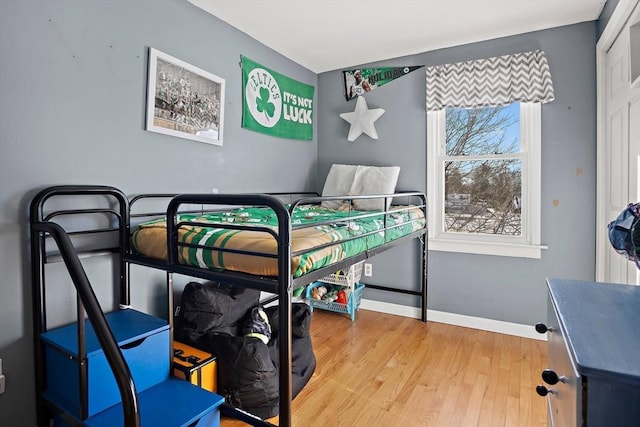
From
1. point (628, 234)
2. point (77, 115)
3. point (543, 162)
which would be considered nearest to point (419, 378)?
point (628, 234)

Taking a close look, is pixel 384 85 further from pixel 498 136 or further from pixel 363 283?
pixel 363 283

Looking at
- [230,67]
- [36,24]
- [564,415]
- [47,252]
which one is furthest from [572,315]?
[230,67]

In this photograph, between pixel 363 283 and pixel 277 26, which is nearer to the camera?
pixel 277 26

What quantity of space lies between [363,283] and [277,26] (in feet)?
7.12

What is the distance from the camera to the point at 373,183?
2834 mm

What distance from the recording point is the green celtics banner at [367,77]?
117 inches

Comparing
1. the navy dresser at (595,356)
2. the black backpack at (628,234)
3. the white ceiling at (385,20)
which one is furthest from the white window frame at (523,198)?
the navy dresser at (595,356)

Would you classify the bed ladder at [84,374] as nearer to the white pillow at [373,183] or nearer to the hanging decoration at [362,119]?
the white pillow at [373,183]

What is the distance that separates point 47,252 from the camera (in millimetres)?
1503

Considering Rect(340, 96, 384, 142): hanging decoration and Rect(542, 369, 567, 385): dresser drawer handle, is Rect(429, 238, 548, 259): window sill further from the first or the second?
Rect(542, 369, 567, 385): dresser drawer handle

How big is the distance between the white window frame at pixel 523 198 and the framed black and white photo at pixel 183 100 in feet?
5.45

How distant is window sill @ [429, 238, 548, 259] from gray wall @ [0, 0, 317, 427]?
1.76 metres

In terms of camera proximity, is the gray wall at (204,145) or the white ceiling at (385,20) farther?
the white ceiling at (385,20)

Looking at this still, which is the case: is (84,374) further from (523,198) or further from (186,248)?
(523,198)
